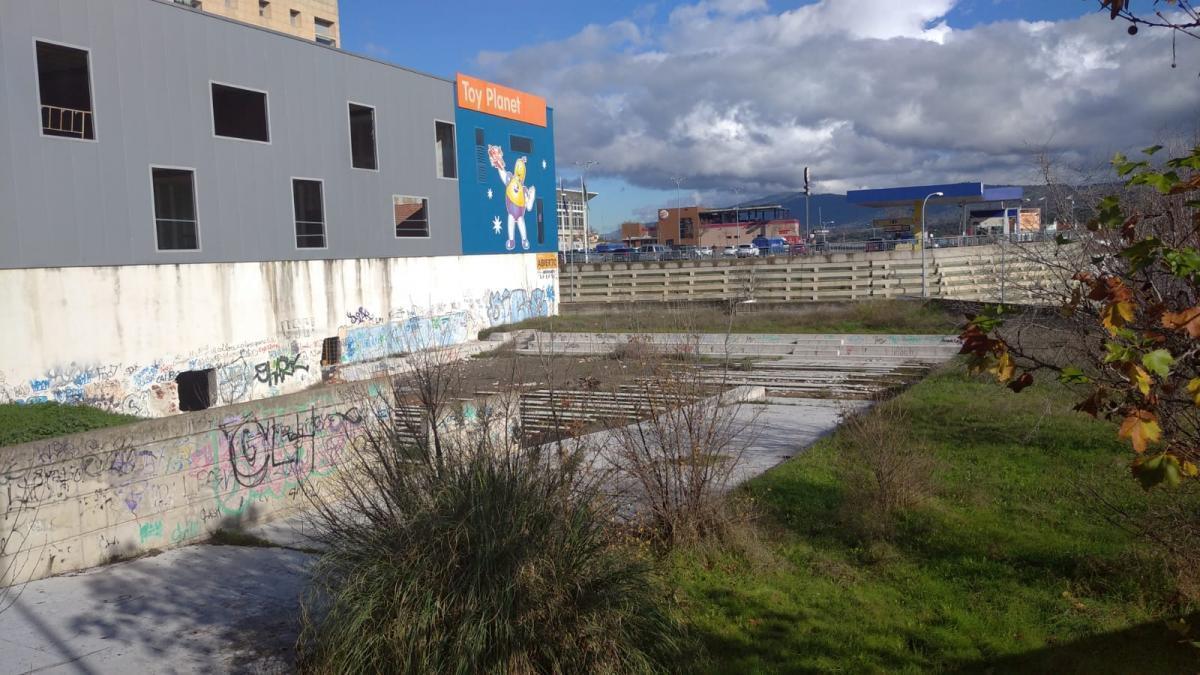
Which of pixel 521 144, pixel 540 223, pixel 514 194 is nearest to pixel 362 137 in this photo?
pixel 514 194

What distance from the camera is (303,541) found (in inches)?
415

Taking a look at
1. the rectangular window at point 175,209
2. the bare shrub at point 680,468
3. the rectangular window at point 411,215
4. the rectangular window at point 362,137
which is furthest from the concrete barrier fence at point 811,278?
the bare shrub at point 680,468

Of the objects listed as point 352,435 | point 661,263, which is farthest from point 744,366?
point 661,263

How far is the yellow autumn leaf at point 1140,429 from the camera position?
3.05 meters

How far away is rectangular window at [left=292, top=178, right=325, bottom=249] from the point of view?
29172 mm

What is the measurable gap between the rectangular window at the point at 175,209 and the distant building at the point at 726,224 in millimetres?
65794

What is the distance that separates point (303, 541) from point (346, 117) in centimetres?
2246

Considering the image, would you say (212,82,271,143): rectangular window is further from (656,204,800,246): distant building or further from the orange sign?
(656,204,800,246): distant building

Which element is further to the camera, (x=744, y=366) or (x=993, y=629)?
(x=744, y=366)

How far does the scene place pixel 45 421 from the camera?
1583 cm

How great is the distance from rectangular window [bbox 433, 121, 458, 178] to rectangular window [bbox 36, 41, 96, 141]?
47.6 feet

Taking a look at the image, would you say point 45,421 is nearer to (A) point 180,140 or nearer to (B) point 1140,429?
(A) point 180,140

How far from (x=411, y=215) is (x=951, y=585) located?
108 feet

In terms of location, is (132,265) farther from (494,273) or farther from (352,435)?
(494,273)
